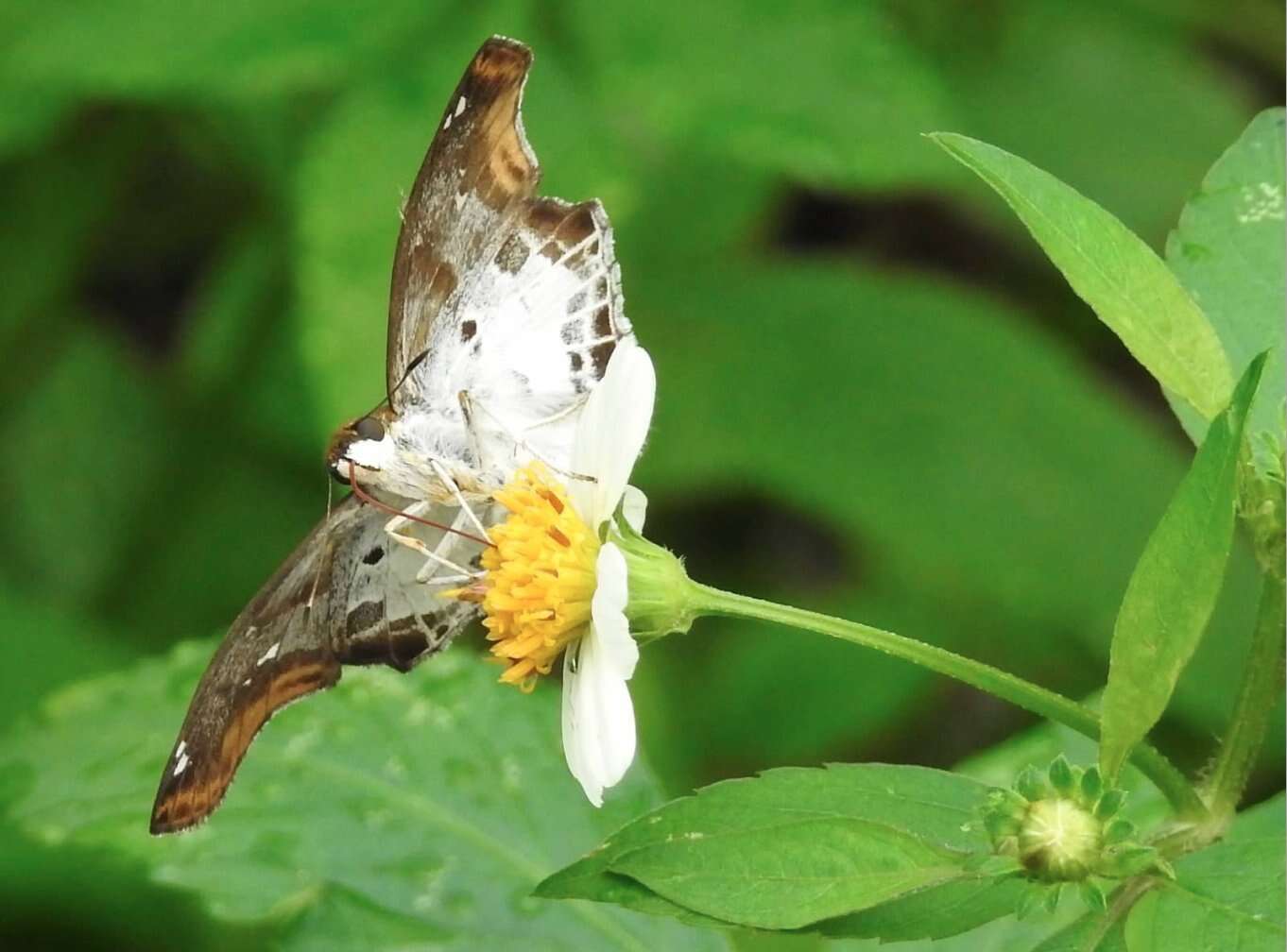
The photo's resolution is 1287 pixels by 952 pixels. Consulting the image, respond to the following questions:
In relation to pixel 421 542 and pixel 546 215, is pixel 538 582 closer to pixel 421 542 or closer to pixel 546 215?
pixel 421 542

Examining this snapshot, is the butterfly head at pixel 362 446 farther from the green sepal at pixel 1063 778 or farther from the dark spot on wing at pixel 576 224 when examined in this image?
the green sepal at pixel 1063 778

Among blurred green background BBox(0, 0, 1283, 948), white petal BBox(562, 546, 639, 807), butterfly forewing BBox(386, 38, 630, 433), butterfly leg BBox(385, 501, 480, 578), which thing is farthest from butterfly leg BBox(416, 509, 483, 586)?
blurred green background BBox(0, 0, 1283, 948)

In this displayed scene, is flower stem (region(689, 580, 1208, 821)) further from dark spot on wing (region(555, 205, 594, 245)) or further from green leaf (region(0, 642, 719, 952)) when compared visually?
green leaf (region(0, 642, 719, 952))

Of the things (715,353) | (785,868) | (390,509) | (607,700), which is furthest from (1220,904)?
(715,353)

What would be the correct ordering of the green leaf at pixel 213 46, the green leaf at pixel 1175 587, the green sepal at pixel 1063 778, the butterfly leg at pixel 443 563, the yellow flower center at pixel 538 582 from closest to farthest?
the green leaf at pixel 1175 587 < the green sepal at pixel 1063 778 < the yellow flower center at pixel 538 582 < the butterfly leg at pixel 443 563 < the green leaf at pixel 213 46

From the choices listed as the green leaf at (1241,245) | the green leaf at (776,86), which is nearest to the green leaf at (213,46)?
the green leaf at (776,86)

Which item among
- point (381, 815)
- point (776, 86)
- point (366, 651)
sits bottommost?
point (381, 815)

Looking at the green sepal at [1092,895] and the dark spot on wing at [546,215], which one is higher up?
the dark spot on wing at [546,215]
